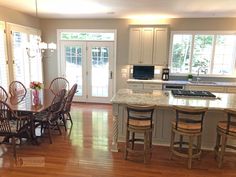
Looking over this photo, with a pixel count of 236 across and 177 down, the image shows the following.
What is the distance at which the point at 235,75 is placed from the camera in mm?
6051

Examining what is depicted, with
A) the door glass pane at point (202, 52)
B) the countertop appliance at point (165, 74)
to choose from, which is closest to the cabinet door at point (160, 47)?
the countertop appliance at point (165, 74)

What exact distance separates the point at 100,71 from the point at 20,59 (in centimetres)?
240

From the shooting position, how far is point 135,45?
6039 millimetres

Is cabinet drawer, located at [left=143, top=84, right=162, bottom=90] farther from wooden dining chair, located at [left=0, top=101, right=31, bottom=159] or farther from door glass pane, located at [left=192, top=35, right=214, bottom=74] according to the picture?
wooden dining chair, located at [left=0, top=101, right=31, bottom=159]

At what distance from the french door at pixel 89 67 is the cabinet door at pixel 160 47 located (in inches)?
56.4

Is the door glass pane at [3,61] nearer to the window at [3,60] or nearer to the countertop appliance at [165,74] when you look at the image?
the window at [3,60]

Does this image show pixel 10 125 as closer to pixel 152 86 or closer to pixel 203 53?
pixel 152 86

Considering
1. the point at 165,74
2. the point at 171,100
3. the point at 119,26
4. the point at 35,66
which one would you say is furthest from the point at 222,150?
the point at 35,66

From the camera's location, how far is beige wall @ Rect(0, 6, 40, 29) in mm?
4912

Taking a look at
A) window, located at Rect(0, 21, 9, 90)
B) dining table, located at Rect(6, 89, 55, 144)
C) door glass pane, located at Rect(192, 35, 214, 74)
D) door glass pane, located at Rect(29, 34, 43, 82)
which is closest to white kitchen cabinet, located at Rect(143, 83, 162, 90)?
door glass pane, located at Rect(192, 35, 214, 74)

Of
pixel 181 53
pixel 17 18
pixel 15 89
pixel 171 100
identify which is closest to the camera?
pixel 171 100

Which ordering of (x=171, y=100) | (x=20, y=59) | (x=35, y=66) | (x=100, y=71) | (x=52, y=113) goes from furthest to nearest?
(x=100, y=71)
(x=35, y=66)
(x=20, y=59)
(x=52, y=113)
(x=171, y=100)

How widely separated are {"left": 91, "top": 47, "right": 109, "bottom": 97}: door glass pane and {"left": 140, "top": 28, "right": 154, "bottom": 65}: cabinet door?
1248 mm

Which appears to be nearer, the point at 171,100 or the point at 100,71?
the point at 171,100
